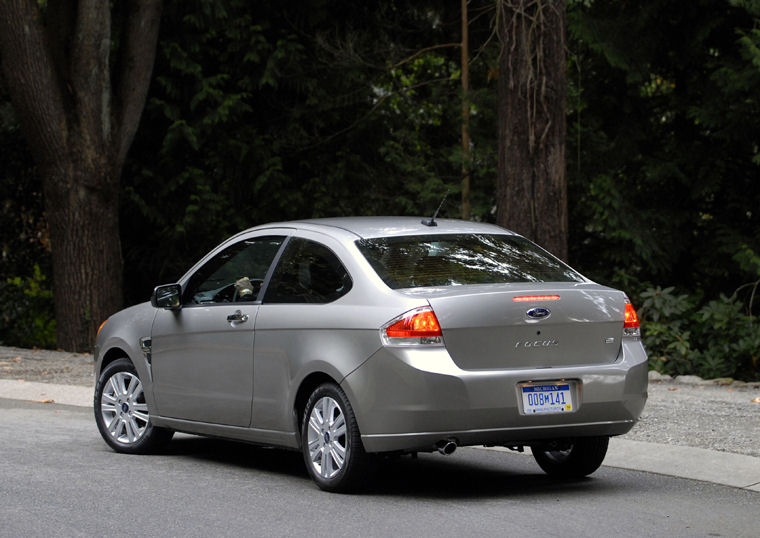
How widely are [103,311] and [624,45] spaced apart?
352 inches

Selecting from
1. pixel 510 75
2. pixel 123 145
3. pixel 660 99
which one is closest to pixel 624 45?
pixel 660 99

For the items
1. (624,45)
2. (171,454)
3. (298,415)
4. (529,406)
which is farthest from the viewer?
(624,45)

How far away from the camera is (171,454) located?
9344 mm

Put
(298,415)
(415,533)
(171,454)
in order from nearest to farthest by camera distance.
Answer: (415,533)
(298,415)
(171,454)

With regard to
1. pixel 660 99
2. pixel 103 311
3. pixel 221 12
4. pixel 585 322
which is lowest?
pixel 103 311

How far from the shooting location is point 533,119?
13484 mm

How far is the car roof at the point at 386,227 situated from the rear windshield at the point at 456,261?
0.07 m

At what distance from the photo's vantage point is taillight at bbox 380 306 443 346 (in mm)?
7000

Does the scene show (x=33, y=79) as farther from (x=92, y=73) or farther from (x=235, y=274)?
(x=235, y=274)

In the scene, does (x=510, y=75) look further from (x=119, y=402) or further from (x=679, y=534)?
(x=679, y=534)

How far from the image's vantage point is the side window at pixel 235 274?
8.38 m

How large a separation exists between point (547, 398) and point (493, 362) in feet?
1.29

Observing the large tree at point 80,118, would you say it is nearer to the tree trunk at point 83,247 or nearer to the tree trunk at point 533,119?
the tree trunk at point 83,247

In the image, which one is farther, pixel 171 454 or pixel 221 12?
pixel 221 12
